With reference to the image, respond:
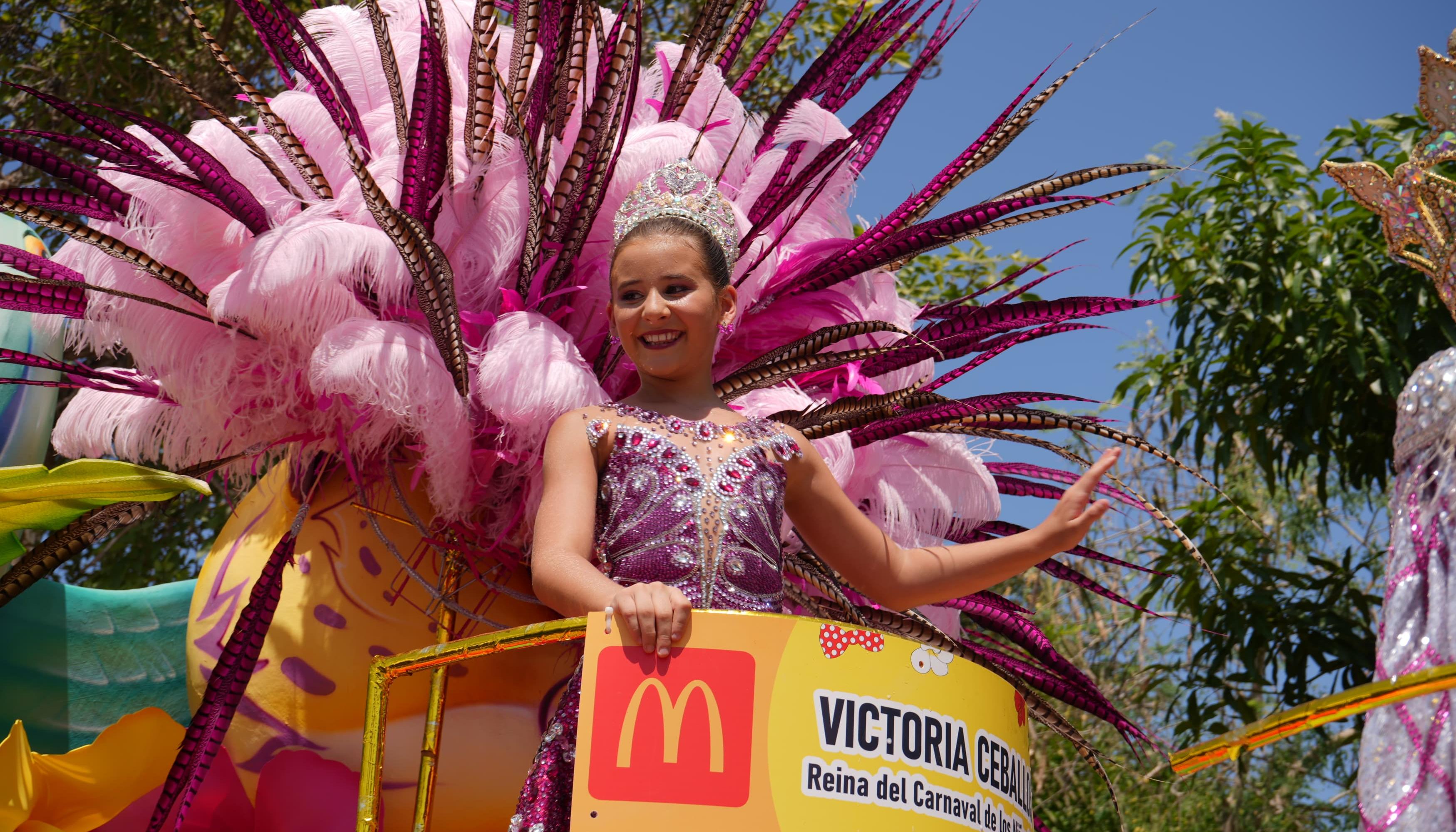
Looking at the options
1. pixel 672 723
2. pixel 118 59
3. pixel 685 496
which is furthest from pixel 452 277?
pixel 118 59

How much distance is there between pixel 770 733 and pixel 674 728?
0.10 metres

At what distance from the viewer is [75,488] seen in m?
2.00

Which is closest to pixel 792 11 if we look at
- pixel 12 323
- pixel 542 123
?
pixel 542 123

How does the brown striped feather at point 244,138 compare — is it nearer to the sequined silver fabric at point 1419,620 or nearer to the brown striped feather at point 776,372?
the brown striped feather at point 776,372

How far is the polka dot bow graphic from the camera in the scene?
1546 mm

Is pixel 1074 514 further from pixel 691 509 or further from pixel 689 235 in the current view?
pixel 689 235

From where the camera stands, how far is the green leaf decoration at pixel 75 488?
1.99 metres

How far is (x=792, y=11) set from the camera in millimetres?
2869

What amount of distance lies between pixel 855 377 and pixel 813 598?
0.38 m

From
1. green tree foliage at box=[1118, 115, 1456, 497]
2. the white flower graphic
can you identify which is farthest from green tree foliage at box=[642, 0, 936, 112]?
the white flower graphic

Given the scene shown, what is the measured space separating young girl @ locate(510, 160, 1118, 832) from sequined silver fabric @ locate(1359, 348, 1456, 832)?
96cm

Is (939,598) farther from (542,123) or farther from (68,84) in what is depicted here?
(68,84)

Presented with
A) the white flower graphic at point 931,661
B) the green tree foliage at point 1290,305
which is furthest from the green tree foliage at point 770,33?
the white flower graphic at point 931,661

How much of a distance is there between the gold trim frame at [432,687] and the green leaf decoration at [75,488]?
369 mm
